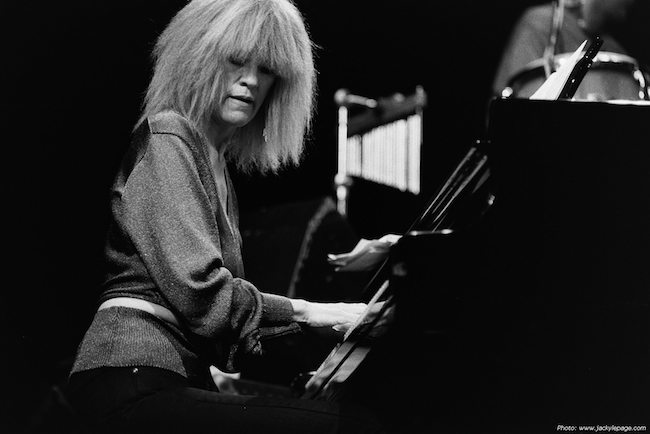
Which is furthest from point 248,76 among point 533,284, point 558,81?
point 533,284

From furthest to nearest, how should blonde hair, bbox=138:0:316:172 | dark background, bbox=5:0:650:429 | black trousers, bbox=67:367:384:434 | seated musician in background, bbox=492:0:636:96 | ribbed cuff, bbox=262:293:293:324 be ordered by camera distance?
seated musician in background, bbox=492:0:636:96
dark background, bbox=5:0:650:429
blonde hair, bbox=138:0:316:172
ribbed cuff, bbox=262:293:293:324
black trousers, bbox=67:367:384:434

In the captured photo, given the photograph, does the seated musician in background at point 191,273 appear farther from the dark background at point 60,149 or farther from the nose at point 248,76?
the dark background at point 60,149

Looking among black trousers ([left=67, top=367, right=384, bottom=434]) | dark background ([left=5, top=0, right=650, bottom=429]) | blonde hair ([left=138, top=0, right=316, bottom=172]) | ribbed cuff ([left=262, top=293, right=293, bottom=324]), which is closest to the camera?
black trousers ([left=67, top=367, right=384, bottom=434])

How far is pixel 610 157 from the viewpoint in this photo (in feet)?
6.06

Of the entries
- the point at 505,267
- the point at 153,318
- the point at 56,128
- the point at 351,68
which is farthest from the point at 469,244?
the point at 351,68

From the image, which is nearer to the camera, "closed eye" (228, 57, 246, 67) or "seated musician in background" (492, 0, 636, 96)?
"closed eye" (228, 57, 246, 67)

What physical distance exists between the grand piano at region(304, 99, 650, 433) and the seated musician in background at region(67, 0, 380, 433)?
0.21 m

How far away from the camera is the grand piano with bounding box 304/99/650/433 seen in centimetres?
177

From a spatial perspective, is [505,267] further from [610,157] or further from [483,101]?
[483,101]

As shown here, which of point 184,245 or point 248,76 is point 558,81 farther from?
point 184,245

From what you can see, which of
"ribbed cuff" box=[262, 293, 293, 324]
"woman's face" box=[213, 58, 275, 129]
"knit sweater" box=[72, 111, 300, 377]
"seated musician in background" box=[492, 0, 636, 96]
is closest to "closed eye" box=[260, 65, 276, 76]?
"woman's face" box=[213, 58, 275, 129]

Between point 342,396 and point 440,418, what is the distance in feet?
0.67

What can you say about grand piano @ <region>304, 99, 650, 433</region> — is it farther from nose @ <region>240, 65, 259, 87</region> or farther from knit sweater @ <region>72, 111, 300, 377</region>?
nose @ <region>240, 65, 259, 87</region>

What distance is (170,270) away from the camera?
1822 millimetres
